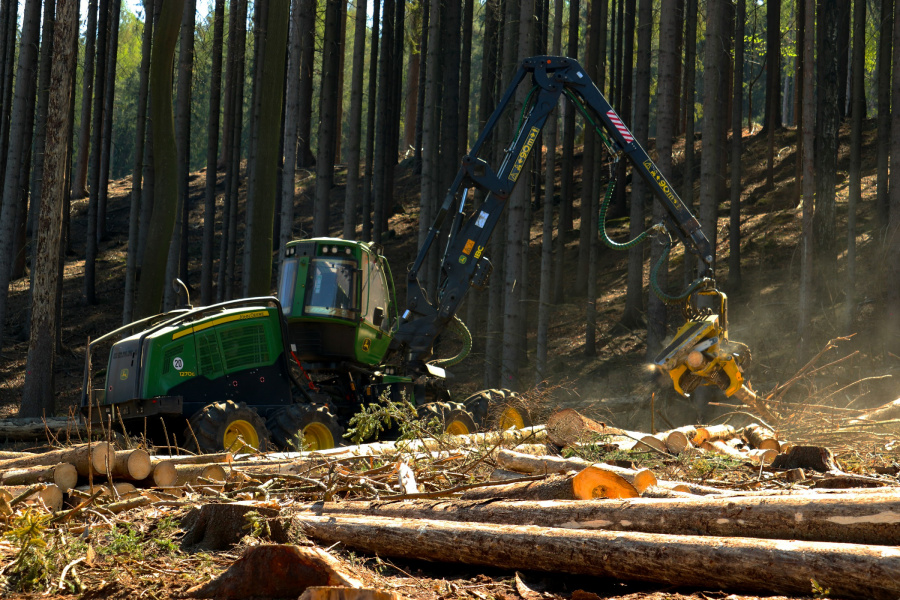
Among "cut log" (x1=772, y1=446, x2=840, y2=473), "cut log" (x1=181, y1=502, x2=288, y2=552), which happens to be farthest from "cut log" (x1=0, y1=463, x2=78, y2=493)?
"cut log" (x1=772, y1=446, x2=840, y2=473)

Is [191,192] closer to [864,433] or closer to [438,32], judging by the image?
[438,32]

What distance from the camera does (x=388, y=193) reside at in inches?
1054

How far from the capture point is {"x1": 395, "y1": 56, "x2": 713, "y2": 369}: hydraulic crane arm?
1046 cm

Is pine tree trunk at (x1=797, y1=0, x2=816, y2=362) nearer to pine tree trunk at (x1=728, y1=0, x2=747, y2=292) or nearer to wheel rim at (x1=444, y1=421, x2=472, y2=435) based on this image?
pine tree trunk at (x1=728, y1=0, x2=747, y2=292)

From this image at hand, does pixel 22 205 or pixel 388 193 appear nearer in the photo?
pixel 22 205

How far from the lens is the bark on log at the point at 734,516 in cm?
398

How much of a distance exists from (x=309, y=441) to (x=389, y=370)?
2.32 m

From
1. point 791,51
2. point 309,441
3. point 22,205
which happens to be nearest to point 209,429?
point 309,441

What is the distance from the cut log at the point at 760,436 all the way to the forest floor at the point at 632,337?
80 cm

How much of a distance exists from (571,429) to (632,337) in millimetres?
9558

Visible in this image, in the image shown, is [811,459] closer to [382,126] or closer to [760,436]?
[760,436]

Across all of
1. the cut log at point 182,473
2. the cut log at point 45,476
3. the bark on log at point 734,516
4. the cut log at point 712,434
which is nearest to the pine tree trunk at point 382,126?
the cut log at point 712,434

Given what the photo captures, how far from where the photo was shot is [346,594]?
3143 millimetres

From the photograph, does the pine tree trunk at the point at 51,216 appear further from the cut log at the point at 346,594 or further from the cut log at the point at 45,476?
the cut log at the point at 346,594
